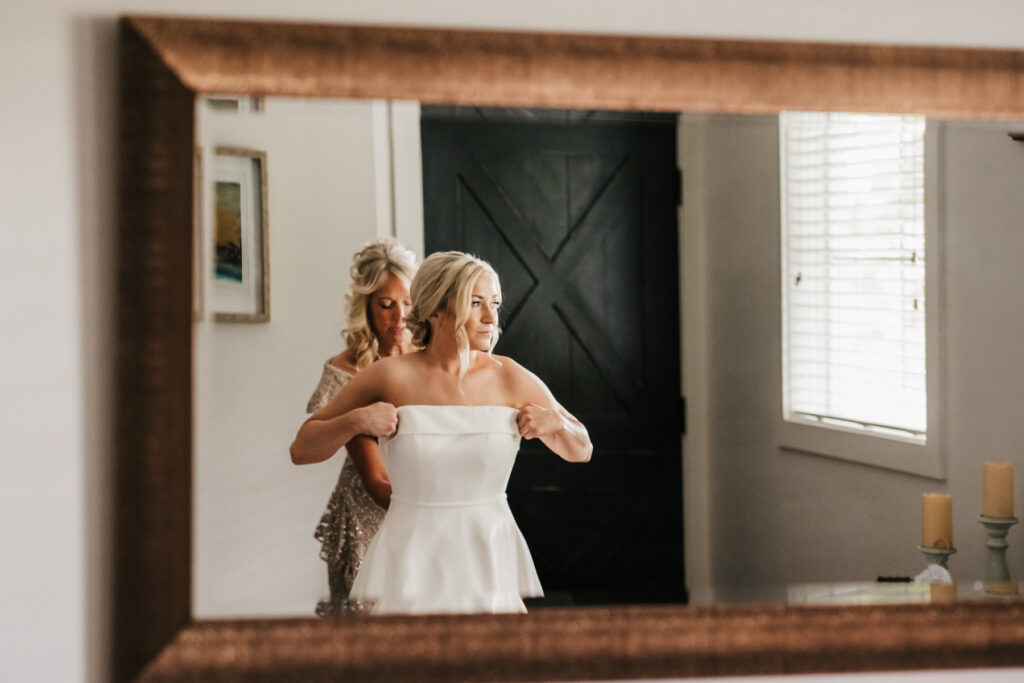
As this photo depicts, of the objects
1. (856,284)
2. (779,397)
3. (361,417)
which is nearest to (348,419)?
(361,417)

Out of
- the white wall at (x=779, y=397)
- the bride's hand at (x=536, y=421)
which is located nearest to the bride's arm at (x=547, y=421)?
the bride's hand at (x=536, y=421)

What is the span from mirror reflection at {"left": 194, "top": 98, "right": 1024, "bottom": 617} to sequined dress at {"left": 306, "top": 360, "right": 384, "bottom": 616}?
2cm

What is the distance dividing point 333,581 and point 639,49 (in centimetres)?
74

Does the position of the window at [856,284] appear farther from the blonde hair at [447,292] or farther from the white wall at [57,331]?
the white wall at [57,331]

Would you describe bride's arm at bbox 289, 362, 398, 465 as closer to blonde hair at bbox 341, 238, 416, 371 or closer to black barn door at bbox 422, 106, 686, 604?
blonde hair at bbox 341, 238, 416, 371

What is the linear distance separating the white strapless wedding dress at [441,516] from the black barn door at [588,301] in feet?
0.12

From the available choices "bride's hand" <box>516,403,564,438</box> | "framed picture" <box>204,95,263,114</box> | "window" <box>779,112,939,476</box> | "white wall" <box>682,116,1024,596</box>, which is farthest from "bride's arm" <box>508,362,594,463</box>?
"framed picture" <box>204,95,263,114</box>

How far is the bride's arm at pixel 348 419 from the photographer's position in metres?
1.10

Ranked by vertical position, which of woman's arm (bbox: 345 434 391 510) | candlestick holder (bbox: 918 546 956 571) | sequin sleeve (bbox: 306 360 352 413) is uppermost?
sequin sleeve (bbox: 306 360 352 413)

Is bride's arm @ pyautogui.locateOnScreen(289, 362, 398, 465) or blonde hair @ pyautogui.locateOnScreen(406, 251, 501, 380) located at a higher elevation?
blonde hair @ pyautogui.locateOnScreen(406, 251, 501, 380)

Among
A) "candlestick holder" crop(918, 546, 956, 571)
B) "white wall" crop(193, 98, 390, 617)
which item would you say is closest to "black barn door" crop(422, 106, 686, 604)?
"white wall" crop(193, 98, 390, 617)

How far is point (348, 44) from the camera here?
3.59ft

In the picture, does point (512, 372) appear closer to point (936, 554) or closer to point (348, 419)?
point (348, 419)

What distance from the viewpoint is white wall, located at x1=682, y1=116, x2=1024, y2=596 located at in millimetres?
1151
